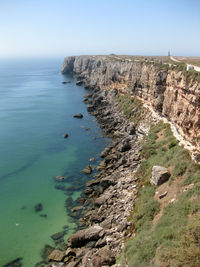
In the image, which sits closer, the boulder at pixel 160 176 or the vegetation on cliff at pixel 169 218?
the vegetation on cliff at pixel 169 218

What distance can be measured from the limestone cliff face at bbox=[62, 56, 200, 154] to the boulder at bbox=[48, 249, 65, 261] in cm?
1733

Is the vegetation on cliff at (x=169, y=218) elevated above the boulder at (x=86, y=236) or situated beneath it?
elevated above

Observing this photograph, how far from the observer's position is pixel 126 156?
33188 mm

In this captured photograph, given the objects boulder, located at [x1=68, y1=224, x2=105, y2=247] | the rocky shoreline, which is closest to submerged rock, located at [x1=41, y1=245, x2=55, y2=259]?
the rocky shoreline

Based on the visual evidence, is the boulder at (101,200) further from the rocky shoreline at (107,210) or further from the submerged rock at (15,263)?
the submerged rock at (15,263)

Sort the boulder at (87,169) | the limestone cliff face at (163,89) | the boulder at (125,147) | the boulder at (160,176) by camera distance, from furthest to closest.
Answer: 1. the boulder at (125,147)
2. the boulder at (87,169)
3. the limestone cliff face at (163,89)
4. the boulder at (160,176)

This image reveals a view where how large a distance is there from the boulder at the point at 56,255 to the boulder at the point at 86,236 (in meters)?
1.17

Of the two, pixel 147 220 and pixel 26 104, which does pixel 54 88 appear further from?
pixel 147 220

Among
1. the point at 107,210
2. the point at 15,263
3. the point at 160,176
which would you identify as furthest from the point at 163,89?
the point at 15,263

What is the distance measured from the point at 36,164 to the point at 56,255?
60.8 feet

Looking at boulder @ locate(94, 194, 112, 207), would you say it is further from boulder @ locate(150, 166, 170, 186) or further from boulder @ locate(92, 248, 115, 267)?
boulder @ locate(92, 248, 115, 267)

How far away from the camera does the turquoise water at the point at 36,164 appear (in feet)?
73.5

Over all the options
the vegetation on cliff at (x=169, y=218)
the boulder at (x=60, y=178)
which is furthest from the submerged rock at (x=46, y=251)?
the boulder at (x=60, y=178)

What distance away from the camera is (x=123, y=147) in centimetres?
3522
